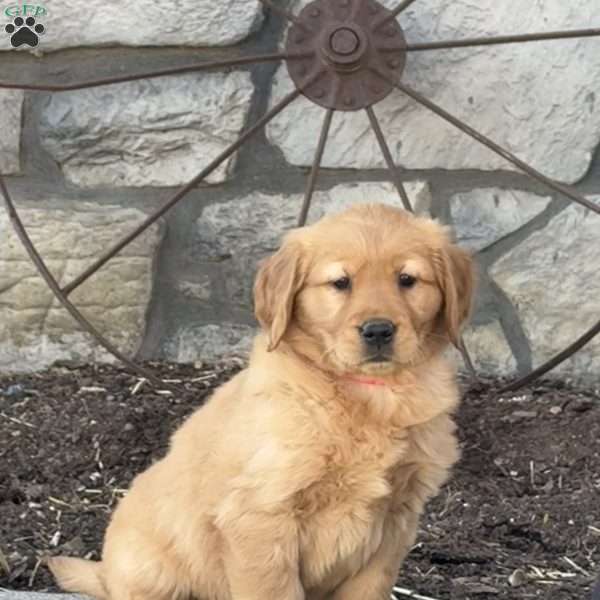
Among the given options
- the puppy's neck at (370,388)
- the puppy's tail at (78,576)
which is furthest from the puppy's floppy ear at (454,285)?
the puppy's tail at (78,576)

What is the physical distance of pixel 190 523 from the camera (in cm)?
Answer: 277

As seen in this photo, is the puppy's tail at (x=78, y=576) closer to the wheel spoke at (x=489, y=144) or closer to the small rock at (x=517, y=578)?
the small rock at (x=517, y=578)

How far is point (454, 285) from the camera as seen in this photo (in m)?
2.74

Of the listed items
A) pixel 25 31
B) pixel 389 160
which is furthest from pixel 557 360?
pixel 25 31

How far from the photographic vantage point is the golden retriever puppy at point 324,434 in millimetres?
2592

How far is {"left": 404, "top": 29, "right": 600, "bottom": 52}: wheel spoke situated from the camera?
3.97 meters

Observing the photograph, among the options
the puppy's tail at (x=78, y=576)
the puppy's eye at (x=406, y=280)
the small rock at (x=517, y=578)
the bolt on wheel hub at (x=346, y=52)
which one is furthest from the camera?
the bolt on wheel hub at (x=346, y=52)

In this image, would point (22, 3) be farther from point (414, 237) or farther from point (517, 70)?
point (414, 237)

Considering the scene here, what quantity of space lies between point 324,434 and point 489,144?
1734mm

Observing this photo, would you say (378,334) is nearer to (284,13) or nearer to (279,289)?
(279,289)

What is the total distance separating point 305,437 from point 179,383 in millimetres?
1759

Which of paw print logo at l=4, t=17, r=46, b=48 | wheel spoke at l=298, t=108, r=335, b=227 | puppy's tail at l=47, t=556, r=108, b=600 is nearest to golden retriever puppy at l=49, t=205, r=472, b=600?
puppy's tail at l=47, t=556, r=108, b=600

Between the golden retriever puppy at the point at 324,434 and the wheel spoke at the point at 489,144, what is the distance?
1.33 m

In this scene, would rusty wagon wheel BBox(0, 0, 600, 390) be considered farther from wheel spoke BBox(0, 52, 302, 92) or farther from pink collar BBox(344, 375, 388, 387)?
pink collar BBox(344, 375, 388, 387)
